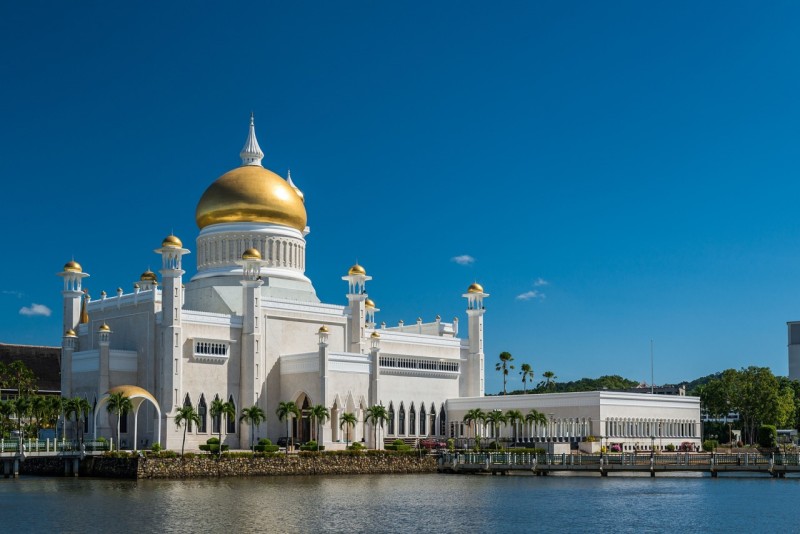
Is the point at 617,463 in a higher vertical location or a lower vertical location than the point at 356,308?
lower

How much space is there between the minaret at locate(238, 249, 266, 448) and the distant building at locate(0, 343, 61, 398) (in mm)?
30309

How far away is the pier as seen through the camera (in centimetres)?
6406

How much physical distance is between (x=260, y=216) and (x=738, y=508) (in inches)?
1620

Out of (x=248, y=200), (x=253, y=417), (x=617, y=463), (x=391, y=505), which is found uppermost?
(x=248, y=200)

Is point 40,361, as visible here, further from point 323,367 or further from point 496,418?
point 496,418

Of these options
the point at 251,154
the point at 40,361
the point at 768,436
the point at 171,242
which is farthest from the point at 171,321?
the point at 768,436

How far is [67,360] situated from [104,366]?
426 cm

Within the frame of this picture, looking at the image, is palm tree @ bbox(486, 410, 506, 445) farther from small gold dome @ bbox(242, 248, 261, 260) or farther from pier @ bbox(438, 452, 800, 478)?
small gold dome @ bbox(242, 248, 261, 260)

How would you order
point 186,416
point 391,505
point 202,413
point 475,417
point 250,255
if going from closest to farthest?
point 391,505 → point 186,416 → point 202,413 → point 250,255 → point 475,417

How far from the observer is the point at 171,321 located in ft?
220

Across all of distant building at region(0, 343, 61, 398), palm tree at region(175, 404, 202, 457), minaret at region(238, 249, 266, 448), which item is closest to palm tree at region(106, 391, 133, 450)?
palm tree at region(175, 404, 202, 457)

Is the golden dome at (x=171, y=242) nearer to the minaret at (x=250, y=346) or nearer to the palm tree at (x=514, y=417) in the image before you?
the minaret at (x=250, y=346)

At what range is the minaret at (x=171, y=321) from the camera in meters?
66.6

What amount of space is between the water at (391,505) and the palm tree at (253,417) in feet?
25.3
